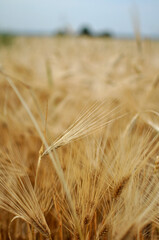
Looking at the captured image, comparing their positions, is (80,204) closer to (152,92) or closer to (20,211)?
(20,211)

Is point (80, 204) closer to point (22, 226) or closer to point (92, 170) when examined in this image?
point (92, 170)

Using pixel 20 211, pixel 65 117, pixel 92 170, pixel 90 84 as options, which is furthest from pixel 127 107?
pixel 90 84

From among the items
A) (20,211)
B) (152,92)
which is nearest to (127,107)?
(152,92)

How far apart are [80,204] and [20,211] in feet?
0.32

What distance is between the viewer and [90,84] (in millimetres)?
1511

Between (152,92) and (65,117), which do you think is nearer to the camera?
(152,92)

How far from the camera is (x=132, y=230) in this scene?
241 millimetres

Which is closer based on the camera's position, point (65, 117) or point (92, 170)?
point (92, 170)

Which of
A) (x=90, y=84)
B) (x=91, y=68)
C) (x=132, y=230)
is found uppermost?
(x=91, y=68)

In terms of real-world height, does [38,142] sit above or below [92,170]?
above

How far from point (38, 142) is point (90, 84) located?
890 mm

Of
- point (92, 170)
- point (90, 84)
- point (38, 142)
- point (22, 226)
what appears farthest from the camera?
point (90, 84)

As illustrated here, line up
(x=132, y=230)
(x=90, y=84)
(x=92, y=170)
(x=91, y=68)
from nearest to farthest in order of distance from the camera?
(x=132, y=230) < (x=92, y=170) < (x=90, y=84) < (x=91, y=68)

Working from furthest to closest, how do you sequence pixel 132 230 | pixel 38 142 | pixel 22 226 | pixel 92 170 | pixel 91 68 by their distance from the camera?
pixel 91 68
pixel 38 142
pixel 22 226
pixel 92 170
pixel 132 230
